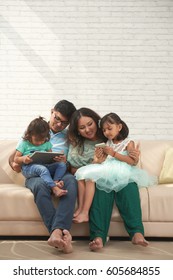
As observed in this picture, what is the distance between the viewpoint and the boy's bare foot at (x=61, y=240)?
2.40 meters

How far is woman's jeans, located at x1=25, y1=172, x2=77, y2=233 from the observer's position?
2.56 m

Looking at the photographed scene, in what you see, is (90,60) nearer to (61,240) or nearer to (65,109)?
(65,109)

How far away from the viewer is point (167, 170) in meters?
3.35

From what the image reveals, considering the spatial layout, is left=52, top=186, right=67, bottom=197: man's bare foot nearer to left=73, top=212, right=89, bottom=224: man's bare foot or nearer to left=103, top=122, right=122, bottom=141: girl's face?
left=73, top=212, right=89, bottom=224: man's bare foot

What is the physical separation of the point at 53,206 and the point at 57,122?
2.70 ft

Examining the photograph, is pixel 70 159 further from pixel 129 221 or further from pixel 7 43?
pixel 7 43

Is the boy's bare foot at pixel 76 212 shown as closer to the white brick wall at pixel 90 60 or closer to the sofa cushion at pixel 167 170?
the sofa cushion at pixel 167 170

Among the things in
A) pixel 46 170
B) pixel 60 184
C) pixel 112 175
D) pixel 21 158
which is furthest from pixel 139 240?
pixel 21 158

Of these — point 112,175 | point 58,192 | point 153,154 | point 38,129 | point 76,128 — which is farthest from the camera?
point 153,154

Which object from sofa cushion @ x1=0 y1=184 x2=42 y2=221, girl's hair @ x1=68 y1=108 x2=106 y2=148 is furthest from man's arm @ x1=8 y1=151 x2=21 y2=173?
girl's hair @ x1=68 y1=108 x2=106 y2=148

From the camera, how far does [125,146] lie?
311 centimetres

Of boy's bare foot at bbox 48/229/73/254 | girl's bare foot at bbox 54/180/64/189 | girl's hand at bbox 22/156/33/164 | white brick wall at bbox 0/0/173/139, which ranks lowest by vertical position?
boy's bare foot at bbox 48/229/73/254

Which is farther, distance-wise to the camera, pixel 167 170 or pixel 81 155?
pixel 167 170

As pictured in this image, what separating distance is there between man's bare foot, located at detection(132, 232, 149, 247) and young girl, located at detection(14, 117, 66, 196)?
581mm
